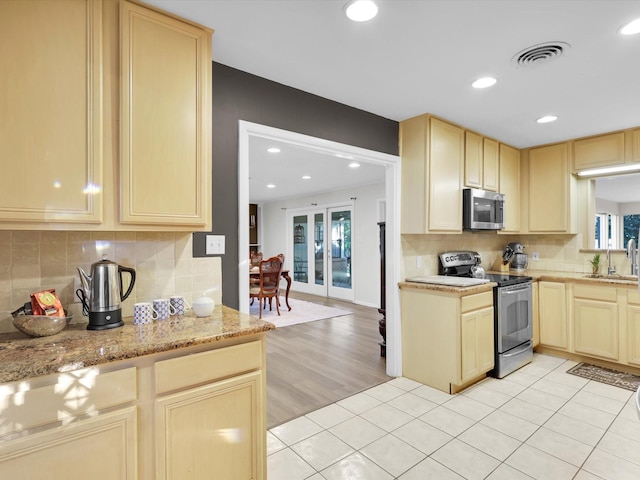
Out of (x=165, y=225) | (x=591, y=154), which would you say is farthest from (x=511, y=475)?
(x=591, y=154)

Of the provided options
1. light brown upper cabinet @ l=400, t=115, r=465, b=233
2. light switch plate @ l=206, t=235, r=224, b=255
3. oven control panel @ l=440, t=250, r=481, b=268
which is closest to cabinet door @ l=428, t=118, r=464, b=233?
light brown upper cabinet @ l=400, t=115, r=465, b=233

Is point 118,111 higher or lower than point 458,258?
higher

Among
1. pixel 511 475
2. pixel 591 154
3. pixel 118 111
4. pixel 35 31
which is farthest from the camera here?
pixel 591 154

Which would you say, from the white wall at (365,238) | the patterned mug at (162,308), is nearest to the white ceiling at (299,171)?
the white wall at (365,238)

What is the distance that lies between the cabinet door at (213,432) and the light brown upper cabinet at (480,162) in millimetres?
2886

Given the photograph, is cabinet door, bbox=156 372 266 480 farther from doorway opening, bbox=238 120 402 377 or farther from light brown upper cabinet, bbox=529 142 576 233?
light brown upper cabinet, bbox=529 142 576 233

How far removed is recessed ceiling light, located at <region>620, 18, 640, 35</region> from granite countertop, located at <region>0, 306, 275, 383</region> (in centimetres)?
237

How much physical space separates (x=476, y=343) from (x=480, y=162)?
1856 mm

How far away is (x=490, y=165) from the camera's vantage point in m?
3.74

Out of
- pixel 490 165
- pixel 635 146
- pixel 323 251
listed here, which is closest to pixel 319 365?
pixel 490 165

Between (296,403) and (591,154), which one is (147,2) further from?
(591,154)

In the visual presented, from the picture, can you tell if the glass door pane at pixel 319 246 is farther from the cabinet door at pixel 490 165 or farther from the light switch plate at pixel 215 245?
the light switch plate at pixel 215 245

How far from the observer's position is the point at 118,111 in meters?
1.56

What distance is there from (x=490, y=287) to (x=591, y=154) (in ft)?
6.58
